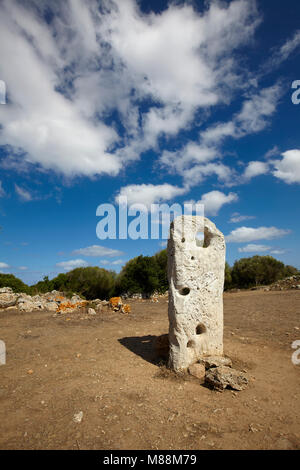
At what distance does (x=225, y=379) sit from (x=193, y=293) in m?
1.73

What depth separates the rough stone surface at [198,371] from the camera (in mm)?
5247

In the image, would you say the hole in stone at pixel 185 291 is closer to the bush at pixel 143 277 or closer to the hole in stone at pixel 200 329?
the hole in stone at pixel 200 329

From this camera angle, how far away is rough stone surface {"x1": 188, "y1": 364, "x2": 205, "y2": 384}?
5.25 m

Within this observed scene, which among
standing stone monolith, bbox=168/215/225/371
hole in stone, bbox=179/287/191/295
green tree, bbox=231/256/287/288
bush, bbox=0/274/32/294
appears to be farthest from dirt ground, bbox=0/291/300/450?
green tree, bbox=231/256/287/288

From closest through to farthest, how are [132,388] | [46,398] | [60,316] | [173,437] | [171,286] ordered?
[173,437]
[46,398]
[132,388]
[171,286]
[60,316]

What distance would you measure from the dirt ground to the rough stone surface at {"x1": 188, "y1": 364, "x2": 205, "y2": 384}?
0.48ft

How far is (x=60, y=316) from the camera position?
1116cm

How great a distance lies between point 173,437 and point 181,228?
3.77m

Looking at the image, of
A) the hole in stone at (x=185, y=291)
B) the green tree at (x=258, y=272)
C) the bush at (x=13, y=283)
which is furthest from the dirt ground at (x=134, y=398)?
the green tree at (x=258, y=272)

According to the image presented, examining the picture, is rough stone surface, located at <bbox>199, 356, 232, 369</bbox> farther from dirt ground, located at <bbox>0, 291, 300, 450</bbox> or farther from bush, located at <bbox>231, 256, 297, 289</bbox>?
bush, located at <bbox>231, 256, 297, 289</bbox>

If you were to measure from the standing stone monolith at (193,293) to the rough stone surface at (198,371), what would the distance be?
16 cm

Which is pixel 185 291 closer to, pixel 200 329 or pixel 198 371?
pixel 200 329
